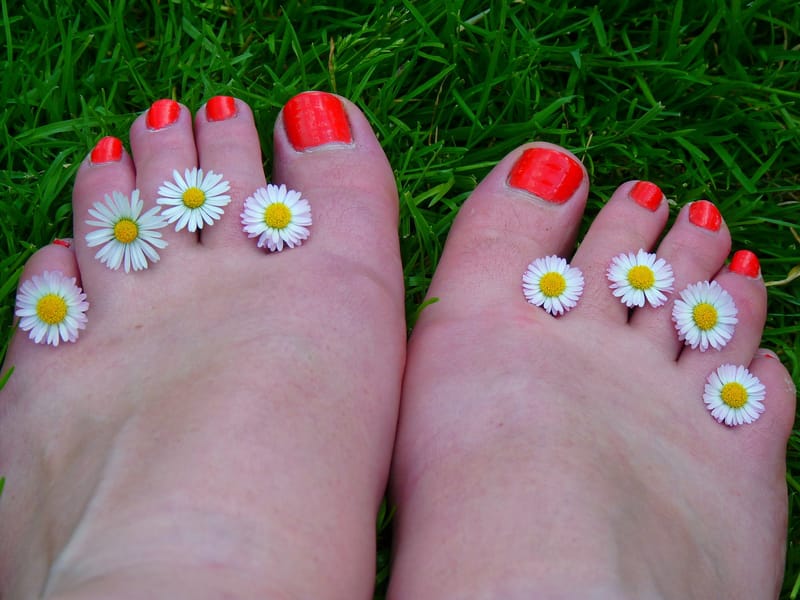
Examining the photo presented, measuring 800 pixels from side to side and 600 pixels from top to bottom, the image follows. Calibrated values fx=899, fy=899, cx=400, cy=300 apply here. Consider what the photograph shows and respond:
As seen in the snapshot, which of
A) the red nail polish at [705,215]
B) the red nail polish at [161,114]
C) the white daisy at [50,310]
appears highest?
the red nail polish at [161,114]

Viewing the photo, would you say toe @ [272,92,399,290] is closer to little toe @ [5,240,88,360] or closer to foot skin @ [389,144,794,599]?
foot skin @ [389,144,794,599]

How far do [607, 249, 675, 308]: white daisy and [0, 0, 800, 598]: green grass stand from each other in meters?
0.13

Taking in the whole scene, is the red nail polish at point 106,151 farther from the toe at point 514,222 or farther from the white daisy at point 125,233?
the toe at point 514,222

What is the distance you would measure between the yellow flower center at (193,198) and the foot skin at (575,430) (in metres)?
0.36

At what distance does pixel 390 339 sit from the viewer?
1232mm

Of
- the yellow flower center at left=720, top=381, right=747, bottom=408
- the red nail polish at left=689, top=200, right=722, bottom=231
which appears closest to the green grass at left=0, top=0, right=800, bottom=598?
the red nail polish at left=689, top=200, right=722, bottom=231

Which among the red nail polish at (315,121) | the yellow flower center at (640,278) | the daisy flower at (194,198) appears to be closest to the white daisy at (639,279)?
the yellow flower center at (640,278)

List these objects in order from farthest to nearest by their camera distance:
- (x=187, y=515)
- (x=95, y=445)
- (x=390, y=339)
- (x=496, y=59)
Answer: (x=496, y=59)
(x=390, y=339)
(x=95, y=445)
(x=187, y=515)

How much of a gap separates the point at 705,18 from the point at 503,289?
1.84 feet

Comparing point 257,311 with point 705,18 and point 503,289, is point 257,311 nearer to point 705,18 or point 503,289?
point 503,289

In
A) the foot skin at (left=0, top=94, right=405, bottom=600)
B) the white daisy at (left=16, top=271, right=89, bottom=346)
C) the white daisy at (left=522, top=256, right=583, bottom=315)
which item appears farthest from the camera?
the white daisy at (left=522, top=256, right=583, bottom=315)

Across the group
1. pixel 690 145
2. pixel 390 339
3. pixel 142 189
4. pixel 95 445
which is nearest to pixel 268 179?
pixel 142 189

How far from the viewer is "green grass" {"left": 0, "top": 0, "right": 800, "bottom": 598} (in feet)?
4.44

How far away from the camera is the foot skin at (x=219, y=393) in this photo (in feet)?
3.22
